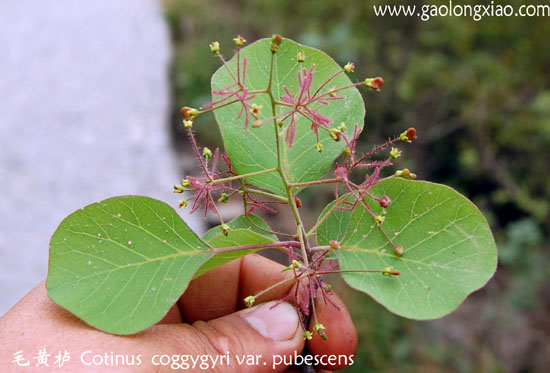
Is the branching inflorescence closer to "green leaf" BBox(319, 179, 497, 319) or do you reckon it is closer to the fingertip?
"green leaf" BBox(319, 179, 497, 319)

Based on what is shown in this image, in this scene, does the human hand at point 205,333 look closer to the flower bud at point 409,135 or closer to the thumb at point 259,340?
the thumb at point 259,340

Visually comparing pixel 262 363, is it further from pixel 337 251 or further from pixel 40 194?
pixel 40 194

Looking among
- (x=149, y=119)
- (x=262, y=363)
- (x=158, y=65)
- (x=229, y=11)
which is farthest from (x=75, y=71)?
(x=262, y=363)

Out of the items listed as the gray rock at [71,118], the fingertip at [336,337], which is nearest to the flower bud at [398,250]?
the fingertip at [336,337]

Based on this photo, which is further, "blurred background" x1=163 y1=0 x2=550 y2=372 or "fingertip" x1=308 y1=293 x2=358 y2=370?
"blurred background" x1=163 y1=0 x2=550 y2=372

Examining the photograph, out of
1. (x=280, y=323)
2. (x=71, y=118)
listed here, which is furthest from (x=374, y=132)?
(x=71, y=118)

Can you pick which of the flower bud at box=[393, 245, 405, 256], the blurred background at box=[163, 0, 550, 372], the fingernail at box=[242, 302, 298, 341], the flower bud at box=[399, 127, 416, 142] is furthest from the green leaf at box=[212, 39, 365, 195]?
the blurred background at box=[163, 0, 550, 372]
